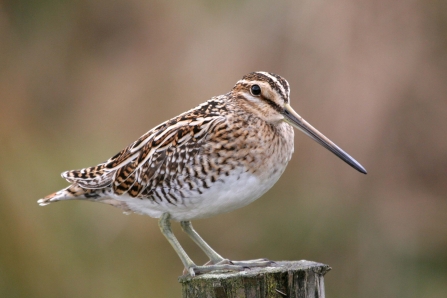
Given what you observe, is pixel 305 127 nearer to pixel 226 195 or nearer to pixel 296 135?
pixel 226 195

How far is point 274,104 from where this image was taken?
493 cm

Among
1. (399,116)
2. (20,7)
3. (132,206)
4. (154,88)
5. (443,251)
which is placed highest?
(20,7)

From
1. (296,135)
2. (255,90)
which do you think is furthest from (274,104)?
(296,135)

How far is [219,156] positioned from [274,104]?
492mm

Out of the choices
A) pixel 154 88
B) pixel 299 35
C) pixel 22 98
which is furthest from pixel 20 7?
pixel 299 35

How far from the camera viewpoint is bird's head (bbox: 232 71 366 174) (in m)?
4.89

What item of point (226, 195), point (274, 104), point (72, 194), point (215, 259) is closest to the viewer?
point (226, 195)

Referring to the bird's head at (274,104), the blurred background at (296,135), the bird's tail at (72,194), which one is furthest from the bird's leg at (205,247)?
the blurred background at (296,135)

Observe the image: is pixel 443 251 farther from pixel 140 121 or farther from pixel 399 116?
pixel 140 121

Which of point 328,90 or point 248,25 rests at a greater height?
point 248,25

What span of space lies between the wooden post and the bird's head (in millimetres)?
1071

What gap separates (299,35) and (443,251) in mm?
2945

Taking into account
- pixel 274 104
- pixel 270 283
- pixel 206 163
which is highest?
pixel 274 104

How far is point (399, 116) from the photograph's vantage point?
8.83m
